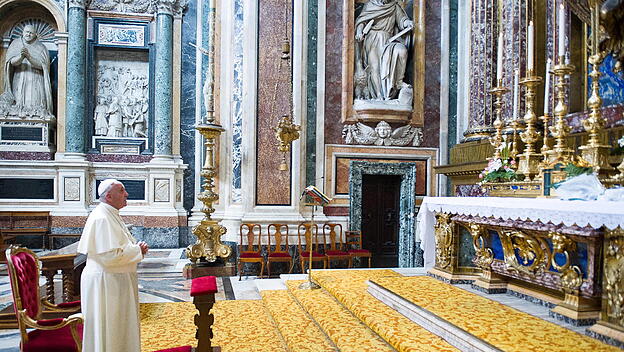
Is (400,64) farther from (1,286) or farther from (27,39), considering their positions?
(27,39)

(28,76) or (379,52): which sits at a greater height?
(379,52)

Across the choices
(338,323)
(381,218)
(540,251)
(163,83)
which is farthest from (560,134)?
(163,83)

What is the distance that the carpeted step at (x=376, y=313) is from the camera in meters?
3.92

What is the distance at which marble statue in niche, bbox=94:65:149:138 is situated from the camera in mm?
Answer: 12055

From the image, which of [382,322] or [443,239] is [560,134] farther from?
[382,322]

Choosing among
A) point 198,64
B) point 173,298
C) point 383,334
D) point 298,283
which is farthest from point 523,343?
point 198,64

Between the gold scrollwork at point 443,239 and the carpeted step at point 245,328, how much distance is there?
7.19 feet

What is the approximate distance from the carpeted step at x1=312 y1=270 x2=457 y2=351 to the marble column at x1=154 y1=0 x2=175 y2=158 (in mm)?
6250

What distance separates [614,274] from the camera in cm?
356

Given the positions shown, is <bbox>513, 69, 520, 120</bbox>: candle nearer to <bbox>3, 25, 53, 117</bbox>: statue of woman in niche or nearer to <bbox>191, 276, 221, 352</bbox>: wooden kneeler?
<bbox>191, 276, 221, 352</bbox>: wooden kneeler

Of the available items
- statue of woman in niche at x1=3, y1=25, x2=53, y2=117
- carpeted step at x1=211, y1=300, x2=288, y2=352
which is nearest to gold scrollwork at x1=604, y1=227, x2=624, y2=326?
carpeted step at x1=211, y1=300, x2=288, y2=352

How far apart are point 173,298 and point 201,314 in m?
3.28

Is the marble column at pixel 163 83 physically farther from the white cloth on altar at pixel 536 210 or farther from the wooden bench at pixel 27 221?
the white cloth on altar at pixel 536 210

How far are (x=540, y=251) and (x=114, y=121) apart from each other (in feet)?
34.1
